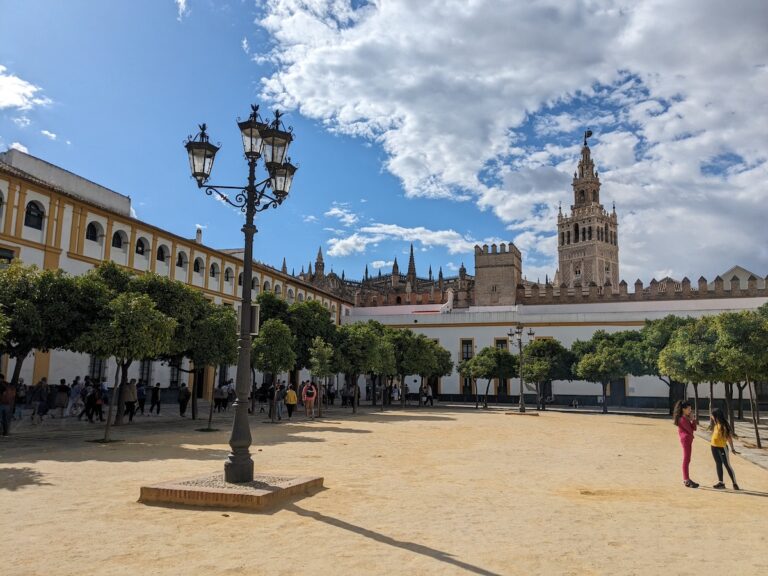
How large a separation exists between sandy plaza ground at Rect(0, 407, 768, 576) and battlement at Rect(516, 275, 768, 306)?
35.9m

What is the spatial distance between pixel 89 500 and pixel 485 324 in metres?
39.3

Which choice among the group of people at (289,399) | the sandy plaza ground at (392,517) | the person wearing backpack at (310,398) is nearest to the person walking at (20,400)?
the sandy plaza ground at (392,517)

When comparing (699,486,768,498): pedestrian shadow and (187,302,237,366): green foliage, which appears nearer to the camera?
(699,486,768,498): pedestrian shadow

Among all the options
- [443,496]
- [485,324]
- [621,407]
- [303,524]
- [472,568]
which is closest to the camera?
[472,568]

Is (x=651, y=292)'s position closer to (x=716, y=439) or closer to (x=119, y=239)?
(x=119, y=239)

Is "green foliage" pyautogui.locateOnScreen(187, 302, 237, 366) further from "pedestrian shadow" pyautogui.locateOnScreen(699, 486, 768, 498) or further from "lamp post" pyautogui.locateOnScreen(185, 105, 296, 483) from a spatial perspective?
"pedestrian shadow" pyautogui.locateOnScreen(699, 486, 768, 498)

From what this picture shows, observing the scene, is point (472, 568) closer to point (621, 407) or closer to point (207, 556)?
point (207, 556)

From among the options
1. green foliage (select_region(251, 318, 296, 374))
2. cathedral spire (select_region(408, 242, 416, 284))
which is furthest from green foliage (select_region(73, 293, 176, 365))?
cathedral spire (select_region(408, 242, 416, 284))

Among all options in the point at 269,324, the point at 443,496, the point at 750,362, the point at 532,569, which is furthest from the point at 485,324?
the point at 532,569

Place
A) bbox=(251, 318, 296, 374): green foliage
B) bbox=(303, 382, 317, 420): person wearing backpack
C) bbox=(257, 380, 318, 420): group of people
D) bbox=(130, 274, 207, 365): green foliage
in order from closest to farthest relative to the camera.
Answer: bbox=(130, 274, 207, 365): green foliage, bbox=(251, 318, 296, 374): green foliage, bbox=(257, 380, 318, 420): group of people, bbox=(303, 382, 317, 420): person wearing backpack

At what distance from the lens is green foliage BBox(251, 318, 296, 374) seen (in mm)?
20844

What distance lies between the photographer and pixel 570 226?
94.8 m

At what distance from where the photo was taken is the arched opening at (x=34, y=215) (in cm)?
2270

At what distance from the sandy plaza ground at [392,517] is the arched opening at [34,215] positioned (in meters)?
12.5
